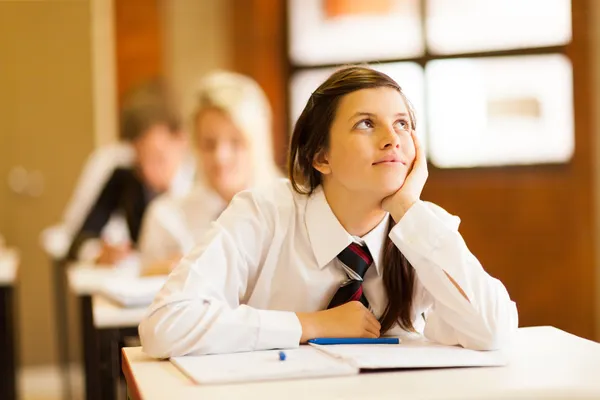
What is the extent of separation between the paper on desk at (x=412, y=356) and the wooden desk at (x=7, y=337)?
7.17 ft

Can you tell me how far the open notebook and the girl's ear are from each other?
1.20ft

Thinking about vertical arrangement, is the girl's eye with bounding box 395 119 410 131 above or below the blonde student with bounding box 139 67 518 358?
above

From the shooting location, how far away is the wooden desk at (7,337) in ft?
12.0

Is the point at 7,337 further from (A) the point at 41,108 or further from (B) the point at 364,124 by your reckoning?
(B) the point at 364,124

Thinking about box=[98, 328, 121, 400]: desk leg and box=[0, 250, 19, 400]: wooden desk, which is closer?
box=[98, 328, 121, 400]: desk leg

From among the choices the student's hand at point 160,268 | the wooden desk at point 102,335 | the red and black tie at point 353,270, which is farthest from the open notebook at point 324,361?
the student's hand at point 160,268

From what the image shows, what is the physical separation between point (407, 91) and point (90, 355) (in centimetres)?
223

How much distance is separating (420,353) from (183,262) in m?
0.49

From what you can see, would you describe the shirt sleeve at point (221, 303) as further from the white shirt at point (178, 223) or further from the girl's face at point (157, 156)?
the girl's face at point (157, 156)

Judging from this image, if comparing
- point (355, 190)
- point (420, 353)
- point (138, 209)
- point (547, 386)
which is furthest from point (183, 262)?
point (138, 209)

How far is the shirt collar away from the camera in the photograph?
1912 millimetres

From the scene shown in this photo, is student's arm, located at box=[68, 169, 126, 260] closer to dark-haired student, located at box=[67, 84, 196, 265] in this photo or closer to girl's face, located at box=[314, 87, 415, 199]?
dark-haired student, located at box=[67, 84, 196, 265]

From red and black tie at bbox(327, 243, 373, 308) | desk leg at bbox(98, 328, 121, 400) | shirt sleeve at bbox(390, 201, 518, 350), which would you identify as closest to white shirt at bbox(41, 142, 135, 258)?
desk leg at bbox(98, 328, 121, 400)

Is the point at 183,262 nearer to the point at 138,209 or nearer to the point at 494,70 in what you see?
the point at 138,209
